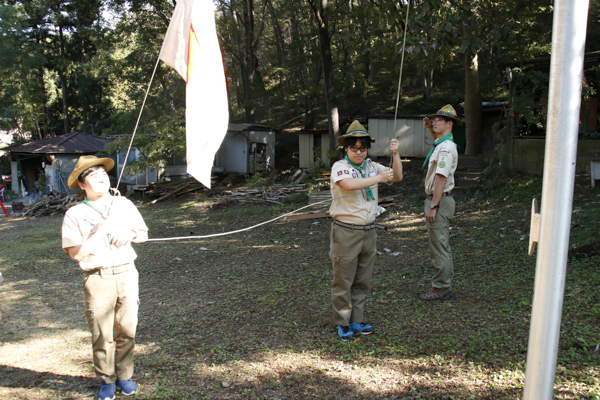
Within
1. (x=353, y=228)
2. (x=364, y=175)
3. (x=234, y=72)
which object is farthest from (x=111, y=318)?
(x=234, y=72)

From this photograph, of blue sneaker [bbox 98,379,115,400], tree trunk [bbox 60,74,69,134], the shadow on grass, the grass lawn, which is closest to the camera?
blue sneaker [bbox 98,379,115,400]

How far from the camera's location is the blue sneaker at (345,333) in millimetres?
4020

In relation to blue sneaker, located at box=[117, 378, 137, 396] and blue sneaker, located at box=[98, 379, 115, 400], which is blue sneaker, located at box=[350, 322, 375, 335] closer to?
blue sneaker, located at box=[117, 378, 137, 396]

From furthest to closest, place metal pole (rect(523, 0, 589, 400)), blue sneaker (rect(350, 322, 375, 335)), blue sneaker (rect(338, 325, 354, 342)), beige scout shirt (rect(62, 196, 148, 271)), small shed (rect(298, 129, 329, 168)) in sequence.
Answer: small shed (rect(298, 129, 329, 168)) → blue sneaker (rect(350, 322, 375, 335)) → blue sneaker (rect(338, 325, 354, 342)) → beige scout shirt (rect(62, 196, 148, 271)) → metal pole (rect(523, 0, 589, 400))

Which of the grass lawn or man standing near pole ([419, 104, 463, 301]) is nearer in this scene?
the grass lawn

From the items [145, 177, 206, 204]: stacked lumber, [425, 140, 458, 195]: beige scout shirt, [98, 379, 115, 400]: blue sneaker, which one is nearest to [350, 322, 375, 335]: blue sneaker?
[425, 140, 458, 195]: beige scout shirt

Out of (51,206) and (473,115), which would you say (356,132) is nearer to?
(473,115)

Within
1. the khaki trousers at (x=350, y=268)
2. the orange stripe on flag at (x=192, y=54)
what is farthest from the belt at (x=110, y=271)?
the khaki trousers at (x=350, y=268)

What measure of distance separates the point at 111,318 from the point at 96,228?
26.2 inches

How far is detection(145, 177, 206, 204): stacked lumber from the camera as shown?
18734 millimetres

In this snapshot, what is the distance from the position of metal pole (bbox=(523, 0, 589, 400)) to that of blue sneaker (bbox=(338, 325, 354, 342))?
2104 mm

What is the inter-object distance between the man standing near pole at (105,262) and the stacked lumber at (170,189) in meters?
15.8

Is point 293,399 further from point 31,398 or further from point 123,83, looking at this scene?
point 123,83

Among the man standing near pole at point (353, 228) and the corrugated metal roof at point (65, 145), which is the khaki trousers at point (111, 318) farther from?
the corrugated metal roof at point (65, 145)
